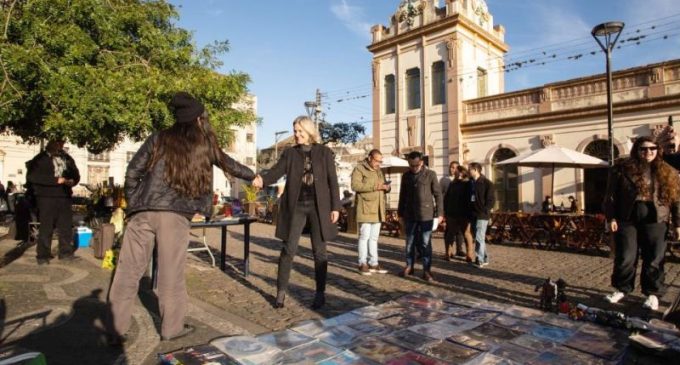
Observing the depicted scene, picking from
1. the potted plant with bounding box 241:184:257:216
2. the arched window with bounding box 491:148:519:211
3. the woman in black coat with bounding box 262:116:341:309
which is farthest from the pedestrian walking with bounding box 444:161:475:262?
the potted plant with bounding box 241:184:257:216

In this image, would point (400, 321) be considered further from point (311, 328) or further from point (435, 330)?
point (311, 328)

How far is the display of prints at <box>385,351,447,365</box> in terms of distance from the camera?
8.43ft

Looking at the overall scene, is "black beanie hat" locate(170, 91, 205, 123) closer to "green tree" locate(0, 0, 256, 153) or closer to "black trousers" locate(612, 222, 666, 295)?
"green tree" locate(0, 0, 256, 153)

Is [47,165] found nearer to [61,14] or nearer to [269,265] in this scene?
[61,14]

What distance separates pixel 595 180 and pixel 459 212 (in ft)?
38.4

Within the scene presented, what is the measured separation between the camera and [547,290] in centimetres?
416

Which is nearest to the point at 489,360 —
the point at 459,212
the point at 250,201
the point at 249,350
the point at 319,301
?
the point at 249,350

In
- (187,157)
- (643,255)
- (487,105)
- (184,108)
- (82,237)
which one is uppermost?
(487,105)

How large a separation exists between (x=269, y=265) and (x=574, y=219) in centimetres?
684

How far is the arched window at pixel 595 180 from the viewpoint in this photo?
1691 centimetres

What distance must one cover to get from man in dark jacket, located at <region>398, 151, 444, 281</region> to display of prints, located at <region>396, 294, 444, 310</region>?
85.0 inches

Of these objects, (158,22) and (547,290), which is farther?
(158,22)

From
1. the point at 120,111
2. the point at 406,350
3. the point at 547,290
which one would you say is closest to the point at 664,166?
the point at 547,290

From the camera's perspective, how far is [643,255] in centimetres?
481
